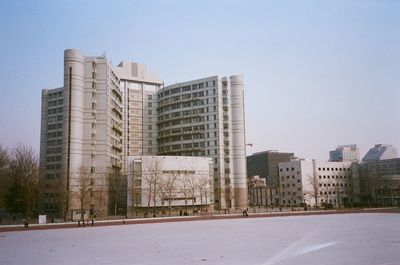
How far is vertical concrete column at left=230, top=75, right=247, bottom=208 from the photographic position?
126 metres

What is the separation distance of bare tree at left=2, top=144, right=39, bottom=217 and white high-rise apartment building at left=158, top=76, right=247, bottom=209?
164 ft

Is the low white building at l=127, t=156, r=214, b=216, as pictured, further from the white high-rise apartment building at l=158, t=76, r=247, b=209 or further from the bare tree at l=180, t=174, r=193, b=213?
the white high-rise apartment building at l=158, t=76, r=247, b=209

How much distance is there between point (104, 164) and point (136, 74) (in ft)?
190

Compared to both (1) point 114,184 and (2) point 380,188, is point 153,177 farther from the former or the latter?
(2) point 380,188

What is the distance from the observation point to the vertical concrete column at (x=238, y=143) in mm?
126438

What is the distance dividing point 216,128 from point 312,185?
158 feet

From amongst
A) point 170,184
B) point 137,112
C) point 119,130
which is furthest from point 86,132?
point 137,112

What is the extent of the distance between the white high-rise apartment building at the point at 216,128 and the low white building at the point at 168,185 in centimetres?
1496

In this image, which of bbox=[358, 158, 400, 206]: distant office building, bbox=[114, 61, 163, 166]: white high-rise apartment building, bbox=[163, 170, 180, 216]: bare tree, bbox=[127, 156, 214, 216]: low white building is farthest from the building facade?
bbox=[358, 158, 400, 206]: distant office building

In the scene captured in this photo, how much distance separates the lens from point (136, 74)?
505 feet

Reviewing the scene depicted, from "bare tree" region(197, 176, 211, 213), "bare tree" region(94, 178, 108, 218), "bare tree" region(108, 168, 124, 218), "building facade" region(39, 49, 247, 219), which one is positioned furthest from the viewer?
Answer: "bare tree" region(197, 176, 211, 213)

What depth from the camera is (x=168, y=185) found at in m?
100

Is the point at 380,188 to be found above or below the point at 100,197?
above

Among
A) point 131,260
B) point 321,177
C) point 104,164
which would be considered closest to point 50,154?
point 104,164
